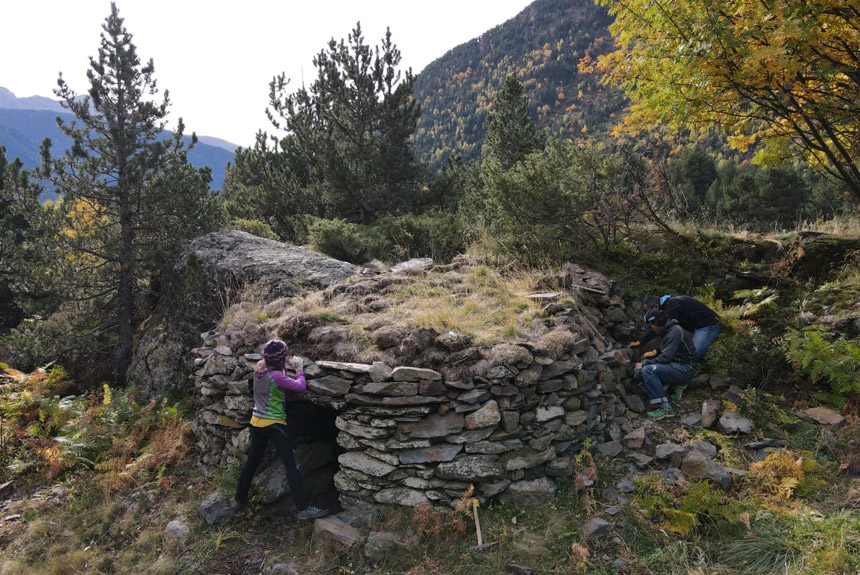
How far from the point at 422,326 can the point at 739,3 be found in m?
5.40

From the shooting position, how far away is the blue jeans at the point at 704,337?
20.3 feet

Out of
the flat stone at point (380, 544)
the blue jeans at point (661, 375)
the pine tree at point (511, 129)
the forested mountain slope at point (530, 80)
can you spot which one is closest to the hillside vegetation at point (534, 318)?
the flat stone at point (380, 544)

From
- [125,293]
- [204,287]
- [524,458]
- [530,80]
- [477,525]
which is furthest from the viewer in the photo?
[530,80]

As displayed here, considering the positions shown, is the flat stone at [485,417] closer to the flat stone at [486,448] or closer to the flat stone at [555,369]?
the flat stone at [486,448]

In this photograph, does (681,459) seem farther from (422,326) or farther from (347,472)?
(347,472)

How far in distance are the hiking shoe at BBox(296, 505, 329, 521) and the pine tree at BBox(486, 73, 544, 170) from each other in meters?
13.7

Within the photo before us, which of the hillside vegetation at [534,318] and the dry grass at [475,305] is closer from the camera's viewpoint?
the hillside vegetation at [534,318]

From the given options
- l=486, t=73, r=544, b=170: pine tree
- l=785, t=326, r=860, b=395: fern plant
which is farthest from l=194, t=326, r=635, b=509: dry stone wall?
l=486, t=73, r=544, b=170: pine tree

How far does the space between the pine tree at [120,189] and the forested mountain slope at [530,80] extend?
169ft

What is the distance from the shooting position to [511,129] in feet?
53.9

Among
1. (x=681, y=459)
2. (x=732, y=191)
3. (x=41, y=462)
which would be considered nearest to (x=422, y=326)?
(x=681, y=459)

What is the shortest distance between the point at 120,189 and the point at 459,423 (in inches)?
394

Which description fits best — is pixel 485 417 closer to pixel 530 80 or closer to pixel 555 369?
pixel 555 369

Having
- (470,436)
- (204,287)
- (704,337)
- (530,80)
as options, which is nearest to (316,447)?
(470,436)
